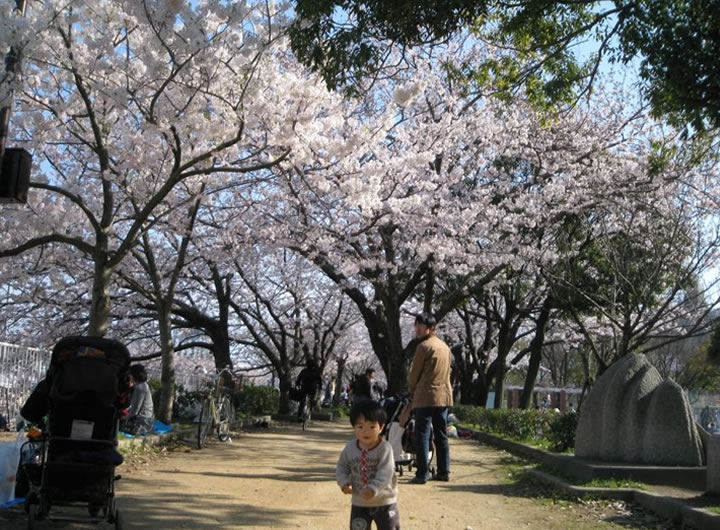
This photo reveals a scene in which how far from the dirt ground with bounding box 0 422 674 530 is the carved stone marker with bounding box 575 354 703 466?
0.99 meters

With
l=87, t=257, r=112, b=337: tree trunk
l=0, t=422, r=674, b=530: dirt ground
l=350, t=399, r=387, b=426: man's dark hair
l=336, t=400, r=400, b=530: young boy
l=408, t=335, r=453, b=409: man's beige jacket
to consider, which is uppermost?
l=87, t=257, r=112, b=337: tree trunk

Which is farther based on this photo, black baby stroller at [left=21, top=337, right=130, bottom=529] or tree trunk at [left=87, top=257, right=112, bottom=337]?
tree trunk at [left=87, top=257, right=112, bottom=337]

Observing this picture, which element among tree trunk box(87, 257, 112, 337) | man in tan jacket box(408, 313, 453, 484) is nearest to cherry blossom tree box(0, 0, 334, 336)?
tree trunk box(87, 257, 112, 337)

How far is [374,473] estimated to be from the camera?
443cm

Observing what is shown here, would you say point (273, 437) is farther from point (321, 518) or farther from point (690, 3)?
point (690, 3)

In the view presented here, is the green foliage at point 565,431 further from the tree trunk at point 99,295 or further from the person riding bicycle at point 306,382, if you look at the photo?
the person riding bicycle at point 306,382

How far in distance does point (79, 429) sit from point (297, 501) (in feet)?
7.81

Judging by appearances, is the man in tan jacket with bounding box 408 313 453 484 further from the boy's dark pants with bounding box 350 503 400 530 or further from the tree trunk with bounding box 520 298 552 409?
the tree trunk with bounding box 520 298 552 409

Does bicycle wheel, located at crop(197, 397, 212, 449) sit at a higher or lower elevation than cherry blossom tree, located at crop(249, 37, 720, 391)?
lower

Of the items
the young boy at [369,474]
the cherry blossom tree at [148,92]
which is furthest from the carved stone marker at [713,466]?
the cherry blossom tree at [148,92]

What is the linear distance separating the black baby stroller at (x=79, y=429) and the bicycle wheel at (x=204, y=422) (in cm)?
654

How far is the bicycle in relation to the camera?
1248 centimetres

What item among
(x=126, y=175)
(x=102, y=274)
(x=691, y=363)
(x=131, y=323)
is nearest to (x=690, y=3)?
(x=102, y=274)

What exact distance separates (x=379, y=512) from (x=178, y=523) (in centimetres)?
213
